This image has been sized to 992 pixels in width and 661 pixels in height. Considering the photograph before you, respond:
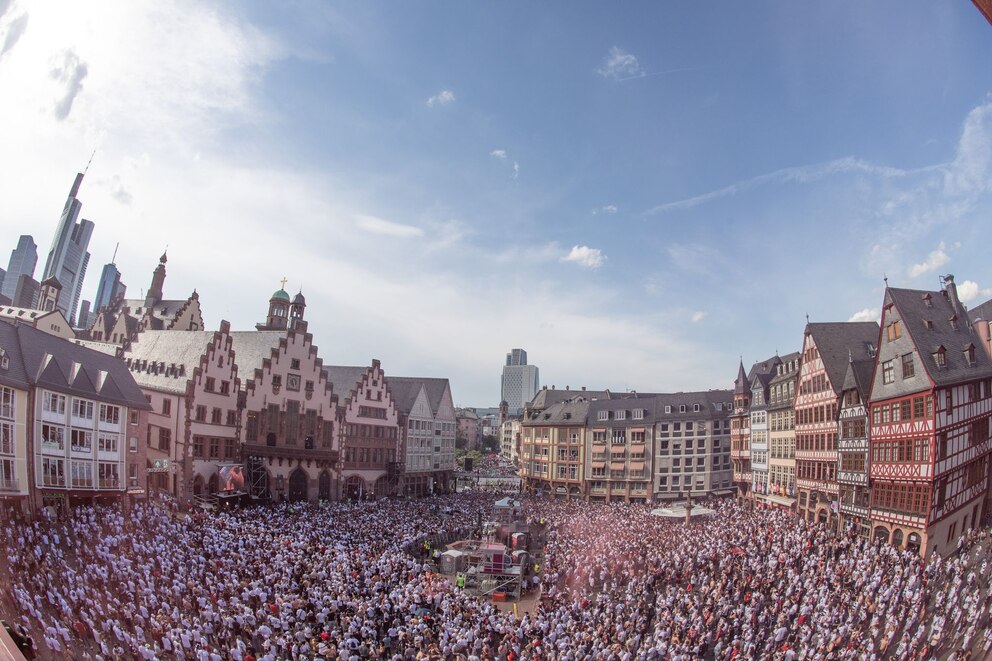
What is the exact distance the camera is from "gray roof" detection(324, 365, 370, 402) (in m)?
53.6

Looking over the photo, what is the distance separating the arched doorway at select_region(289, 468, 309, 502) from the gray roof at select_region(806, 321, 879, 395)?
37196 millimetres

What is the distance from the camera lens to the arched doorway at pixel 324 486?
4488 cm

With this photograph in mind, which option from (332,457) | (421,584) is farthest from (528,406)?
(421,584)

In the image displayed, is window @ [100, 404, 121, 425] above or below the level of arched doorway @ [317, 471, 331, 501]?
above

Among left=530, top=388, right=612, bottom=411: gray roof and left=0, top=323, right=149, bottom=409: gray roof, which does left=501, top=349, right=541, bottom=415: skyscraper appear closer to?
left=0, top=323, right=149, bottom=409: gray roof

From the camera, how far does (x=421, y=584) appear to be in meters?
22.7

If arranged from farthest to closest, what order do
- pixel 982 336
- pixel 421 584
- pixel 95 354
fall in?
pixel 421 584, pixel 95 354, pixel 982 336

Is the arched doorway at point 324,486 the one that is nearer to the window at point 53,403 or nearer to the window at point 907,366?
the window at point 53,403

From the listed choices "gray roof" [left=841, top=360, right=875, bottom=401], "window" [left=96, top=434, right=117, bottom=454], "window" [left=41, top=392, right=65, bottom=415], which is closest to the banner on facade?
"window" [left=96, top=434, right=117, bottom=454]

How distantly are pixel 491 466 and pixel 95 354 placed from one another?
104m

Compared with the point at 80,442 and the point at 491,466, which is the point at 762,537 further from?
the point at 491,466

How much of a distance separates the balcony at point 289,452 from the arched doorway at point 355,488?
3809 mm

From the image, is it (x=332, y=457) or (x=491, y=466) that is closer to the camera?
(x=332, y=457)

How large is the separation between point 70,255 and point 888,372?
1042 centimetres
